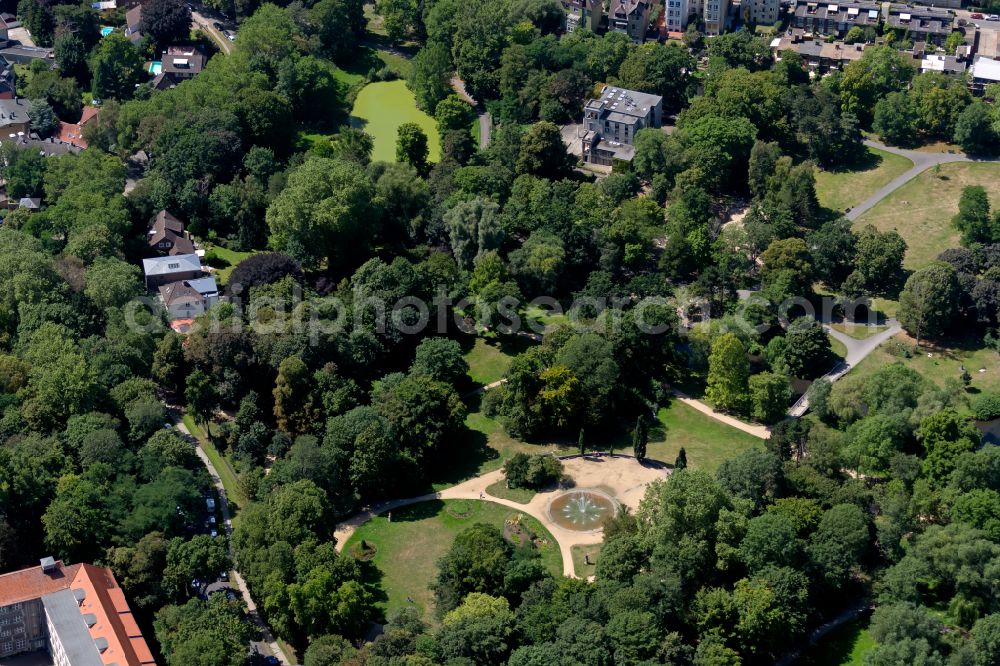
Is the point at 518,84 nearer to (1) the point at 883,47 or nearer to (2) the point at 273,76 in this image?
(2) the point at 273,76

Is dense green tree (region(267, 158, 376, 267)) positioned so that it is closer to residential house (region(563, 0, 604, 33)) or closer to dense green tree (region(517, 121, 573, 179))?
dense green tree (region(517, 121, 573, 179))

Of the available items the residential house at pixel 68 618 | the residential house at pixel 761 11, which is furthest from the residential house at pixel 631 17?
the residential house at pixel 68 618

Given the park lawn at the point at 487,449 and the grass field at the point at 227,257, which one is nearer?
the park lawn at the point at 487,449

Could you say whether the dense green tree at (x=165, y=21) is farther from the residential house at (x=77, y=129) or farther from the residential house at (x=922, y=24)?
the residential house at (x=922, y=24)

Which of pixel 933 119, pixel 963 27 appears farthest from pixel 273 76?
pixel 963 27

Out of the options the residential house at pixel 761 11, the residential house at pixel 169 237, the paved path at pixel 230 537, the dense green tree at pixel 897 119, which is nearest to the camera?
the paved path at pixel 230 537

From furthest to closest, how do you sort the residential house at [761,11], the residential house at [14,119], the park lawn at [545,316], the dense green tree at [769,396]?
the residential house at [761,11], the residential house at [14,119], the park lawn at [545,316], the dense green tree at [769,396]

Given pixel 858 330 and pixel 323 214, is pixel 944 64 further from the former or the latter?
pixel 323 214
